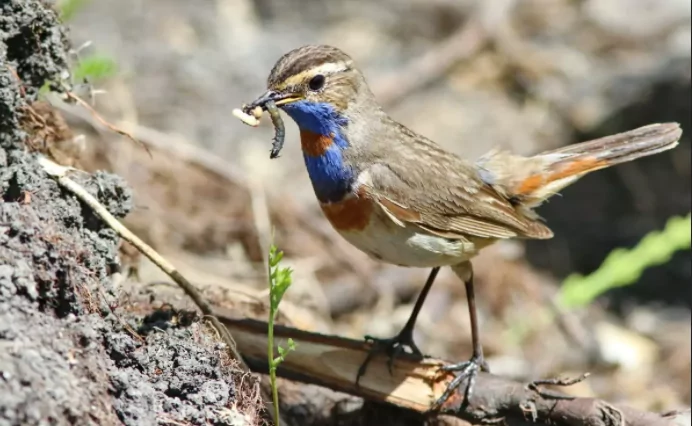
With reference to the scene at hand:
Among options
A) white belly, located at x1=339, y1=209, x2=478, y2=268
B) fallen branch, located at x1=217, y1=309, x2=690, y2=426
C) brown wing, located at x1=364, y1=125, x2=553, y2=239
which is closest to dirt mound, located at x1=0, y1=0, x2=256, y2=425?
fallen branch, located at x1=217, y1=309, x2=690, y2=426

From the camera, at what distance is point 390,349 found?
4852 millimetres

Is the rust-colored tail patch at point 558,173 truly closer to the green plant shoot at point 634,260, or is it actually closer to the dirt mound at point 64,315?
the green plant shoot at point 634,260

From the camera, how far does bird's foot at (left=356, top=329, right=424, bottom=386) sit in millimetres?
4609

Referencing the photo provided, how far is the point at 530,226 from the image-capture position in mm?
5340

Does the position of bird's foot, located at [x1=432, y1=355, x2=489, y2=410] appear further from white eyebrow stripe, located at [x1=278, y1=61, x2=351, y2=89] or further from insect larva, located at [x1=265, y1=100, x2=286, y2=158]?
white eyebrow stripe, located at [x1=278, y1=61, x2=351, y2=89]

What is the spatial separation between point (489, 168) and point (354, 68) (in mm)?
1156

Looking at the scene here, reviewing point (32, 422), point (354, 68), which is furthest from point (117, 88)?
point (32, 422)

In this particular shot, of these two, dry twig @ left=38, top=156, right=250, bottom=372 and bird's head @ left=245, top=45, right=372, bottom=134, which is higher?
bird's head @ left=245, top=45, right=372, bottom=134

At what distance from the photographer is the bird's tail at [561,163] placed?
5566mm

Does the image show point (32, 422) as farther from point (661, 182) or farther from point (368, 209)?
point (661, 182)

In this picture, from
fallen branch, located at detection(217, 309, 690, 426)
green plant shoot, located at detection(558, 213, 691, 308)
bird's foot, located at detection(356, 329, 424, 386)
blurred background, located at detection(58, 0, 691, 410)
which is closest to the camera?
fallen branch, located at detection(217, 309, 690, 426)

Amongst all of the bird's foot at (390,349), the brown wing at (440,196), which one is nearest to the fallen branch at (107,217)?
the bird's foot at (390,349)

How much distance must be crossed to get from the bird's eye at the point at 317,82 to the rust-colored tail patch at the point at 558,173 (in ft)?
5.05

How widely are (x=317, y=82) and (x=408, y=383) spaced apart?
61.6 inches
